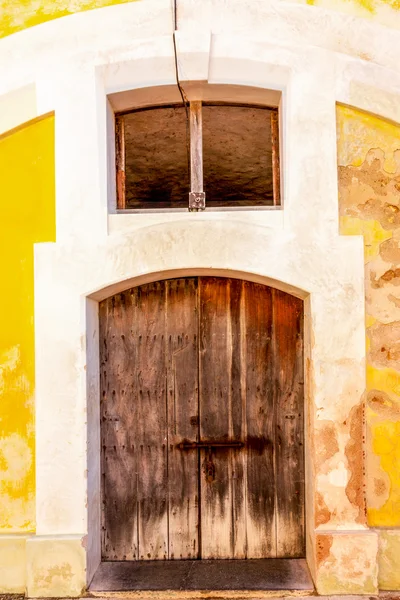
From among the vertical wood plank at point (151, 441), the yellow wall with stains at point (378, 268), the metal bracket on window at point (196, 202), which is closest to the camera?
the yellow wall with stains at point (378, 268)

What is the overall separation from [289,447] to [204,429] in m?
0.61

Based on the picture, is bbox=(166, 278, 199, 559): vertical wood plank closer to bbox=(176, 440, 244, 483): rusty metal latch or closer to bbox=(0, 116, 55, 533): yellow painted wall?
bbox=(176, 440, 244, 483): rusty metal latch

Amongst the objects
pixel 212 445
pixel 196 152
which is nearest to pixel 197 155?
pixel 196 152

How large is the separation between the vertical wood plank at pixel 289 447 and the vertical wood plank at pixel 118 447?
1032mm

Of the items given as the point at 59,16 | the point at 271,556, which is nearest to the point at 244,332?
the point at 271,556

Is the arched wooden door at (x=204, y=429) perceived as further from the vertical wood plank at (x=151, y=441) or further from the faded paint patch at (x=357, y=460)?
the faded paint patch at (x=357, y=460)

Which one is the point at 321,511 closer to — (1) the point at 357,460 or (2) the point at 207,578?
(1) the point at 357,460

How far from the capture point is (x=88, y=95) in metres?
3.29

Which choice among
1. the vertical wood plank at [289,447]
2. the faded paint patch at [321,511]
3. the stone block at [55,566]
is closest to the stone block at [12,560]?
the stone block at [55,566]

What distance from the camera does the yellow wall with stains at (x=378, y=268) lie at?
127 inches

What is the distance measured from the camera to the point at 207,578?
3.30 metres

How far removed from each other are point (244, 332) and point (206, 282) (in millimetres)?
451

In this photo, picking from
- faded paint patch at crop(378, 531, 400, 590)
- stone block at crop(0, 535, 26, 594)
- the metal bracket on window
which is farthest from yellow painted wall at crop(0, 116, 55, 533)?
faded paint patch at crop(378, 531, 400, 590)

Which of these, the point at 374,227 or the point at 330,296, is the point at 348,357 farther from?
the point at 374,227
